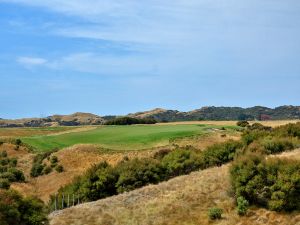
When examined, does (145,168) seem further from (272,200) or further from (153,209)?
(272,200)

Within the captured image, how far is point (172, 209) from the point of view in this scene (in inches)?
1416

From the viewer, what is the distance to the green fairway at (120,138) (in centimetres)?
9344

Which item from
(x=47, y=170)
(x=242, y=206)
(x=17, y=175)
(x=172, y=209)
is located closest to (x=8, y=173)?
(x=17, y=175)

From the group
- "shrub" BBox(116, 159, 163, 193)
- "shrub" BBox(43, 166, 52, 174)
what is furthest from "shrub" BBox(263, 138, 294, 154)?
"shrub" BBox(43, 166, 52, 174)

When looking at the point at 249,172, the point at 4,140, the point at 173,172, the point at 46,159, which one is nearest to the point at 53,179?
the point at 46,159

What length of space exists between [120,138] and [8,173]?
2957 centimetres

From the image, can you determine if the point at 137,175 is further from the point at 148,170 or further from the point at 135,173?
the point at 148,170

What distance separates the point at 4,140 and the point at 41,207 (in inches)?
3419

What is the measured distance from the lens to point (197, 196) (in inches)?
1486

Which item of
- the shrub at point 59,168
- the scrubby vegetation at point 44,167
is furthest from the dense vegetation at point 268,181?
the scrubby vegetation at point 44,167

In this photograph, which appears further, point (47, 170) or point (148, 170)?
point (47, 170)

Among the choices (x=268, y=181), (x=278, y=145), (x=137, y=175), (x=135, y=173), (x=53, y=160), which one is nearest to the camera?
(x=268, y=181)

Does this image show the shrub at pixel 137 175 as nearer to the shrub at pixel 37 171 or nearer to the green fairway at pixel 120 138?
the shrub at pixel 37 171

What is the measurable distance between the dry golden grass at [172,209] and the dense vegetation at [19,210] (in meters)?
→ 2.86
